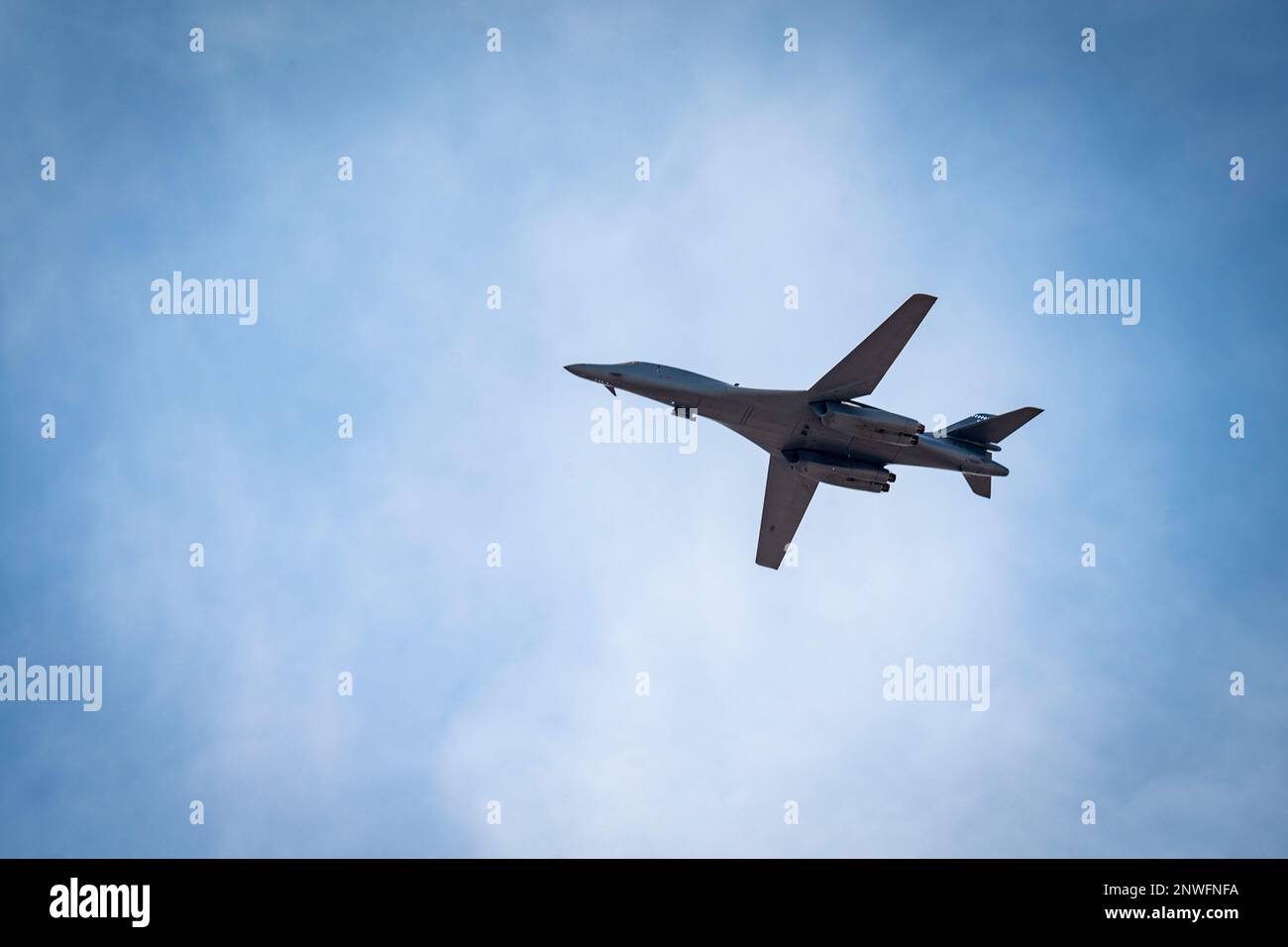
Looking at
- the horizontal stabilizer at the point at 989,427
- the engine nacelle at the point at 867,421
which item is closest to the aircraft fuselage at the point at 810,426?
the engine nacelle at the point at 867,421

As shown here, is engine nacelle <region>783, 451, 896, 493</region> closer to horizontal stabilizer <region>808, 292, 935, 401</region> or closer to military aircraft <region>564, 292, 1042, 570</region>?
military aircraft <region>564, 292, 1042, 570</region>

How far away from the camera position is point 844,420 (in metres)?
37.3

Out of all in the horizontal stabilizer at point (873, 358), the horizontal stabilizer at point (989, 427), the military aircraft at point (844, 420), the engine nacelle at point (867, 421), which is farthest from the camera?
the horizontal stabilizer at point (989, 427)

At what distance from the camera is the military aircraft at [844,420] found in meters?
37.0

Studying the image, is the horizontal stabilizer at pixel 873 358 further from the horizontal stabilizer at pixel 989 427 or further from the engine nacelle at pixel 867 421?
the horizontal stabilizer at pixel 989 427

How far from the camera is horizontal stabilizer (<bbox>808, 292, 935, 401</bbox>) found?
35469 millimetres

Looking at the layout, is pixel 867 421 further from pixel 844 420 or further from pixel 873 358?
pixel 873 358

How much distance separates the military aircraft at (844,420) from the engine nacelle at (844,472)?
0.04m

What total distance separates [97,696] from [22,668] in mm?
4347

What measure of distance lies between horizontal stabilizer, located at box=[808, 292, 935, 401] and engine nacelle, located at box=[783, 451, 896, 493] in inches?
120

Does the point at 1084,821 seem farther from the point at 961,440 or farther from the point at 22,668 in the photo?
the point at 22,668

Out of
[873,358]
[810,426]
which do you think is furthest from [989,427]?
[810,426]

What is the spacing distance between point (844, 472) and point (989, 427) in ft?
20.1
